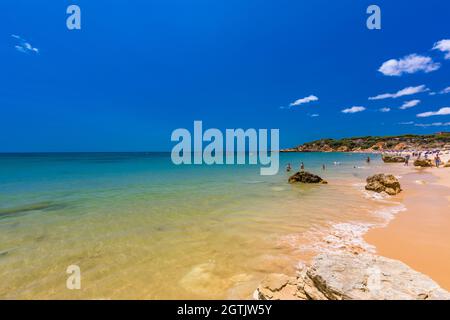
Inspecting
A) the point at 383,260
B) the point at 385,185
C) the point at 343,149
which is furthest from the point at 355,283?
the point at 343,149

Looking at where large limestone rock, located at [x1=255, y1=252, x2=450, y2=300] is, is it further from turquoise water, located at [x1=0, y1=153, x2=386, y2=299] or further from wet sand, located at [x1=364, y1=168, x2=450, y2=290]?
wet sand, located at [x1=364, y1=168, x2=450, y2=290]

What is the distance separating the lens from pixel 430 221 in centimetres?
821

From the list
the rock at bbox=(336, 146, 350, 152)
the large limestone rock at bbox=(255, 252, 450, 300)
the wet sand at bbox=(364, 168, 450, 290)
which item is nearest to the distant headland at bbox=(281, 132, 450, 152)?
the rock at bbox=(336, 146, 350, 152)

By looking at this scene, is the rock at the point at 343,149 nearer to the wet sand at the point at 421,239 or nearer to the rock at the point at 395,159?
the rock at the point at 395,159

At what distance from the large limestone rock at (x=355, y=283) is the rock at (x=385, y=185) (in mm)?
12671

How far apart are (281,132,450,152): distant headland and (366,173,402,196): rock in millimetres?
108345

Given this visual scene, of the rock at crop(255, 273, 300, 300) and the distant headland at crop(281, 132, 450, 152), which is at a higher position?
the distant headland at crop(281, 132, 450, 152)

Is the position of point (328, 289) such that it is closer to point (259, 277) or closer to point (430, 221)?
point (259, 277)

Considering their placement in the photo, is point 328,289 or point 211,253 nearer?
point 328,289

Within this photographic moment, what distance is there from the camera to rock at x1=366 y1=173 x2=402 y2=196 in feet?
46.3

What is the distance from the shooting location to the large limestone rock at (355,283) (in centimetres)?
314
